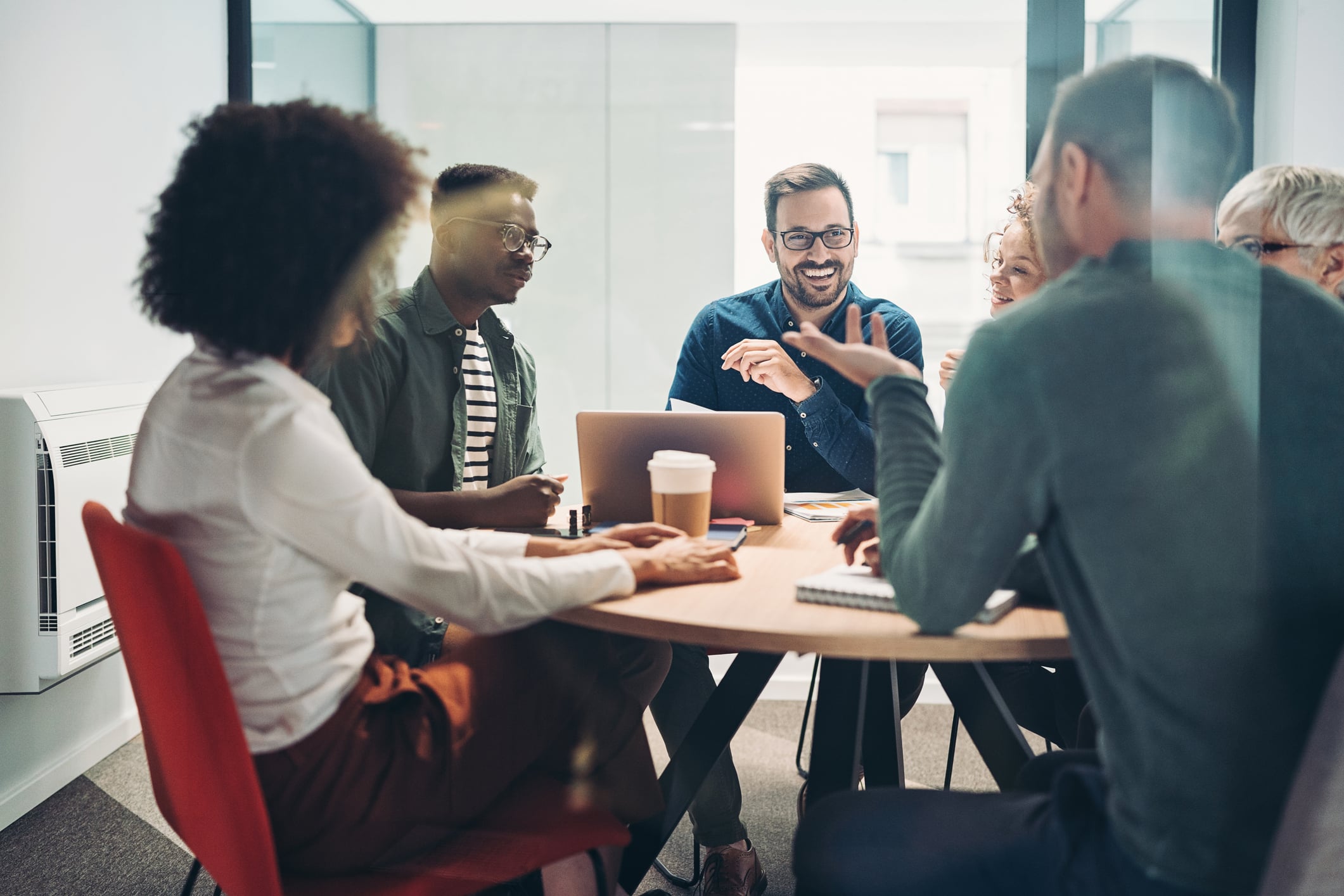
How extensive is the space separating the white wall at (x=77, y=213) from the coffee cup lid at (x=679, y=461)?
1339mm

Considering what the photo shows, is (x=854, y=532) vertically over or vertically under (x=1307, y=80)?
under

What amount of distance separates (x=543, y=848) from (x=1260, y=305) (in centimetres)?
100

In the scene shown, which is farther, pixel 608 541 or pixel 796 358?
pixel 796 358

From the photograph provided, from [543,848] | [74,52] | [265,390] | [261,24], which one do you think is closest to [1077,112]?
[265,390]

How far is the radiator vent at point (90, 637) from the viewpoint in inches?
90.9

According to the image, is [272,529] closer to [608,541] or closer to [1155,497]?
[608,541]

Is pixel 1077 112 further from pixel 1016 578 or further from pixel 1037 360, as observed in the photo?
pixel 1016 578

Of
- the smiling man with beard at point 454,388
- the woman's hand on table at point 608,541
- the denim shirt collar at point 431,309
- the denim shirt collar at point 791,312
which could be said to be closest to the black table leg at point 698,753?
the woman's hand on table at point 608,541

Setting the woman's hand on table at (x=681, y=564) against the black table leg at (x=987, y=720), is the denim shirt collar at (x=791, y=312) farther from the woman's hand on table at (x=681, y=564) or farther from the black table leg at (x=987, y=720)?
the woman's hand on table at (x=681, y=564)

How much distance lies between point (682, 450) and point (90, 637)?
1.65 m

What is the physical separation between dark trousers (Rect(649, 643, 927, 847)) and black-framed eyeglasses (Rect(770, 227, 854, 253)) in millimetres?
1135

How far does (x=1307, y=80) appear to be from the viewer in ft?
9.70

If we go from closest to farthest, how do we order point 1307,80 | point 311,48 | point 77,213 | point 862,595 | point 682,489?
1. point 862,595
2. point 682,489
3. point 77,213
4. point 1307,80
5. point 311,48

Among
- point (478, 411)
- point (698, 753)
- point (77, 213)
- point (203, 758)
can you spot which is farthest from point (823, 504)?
point (77, 213)
